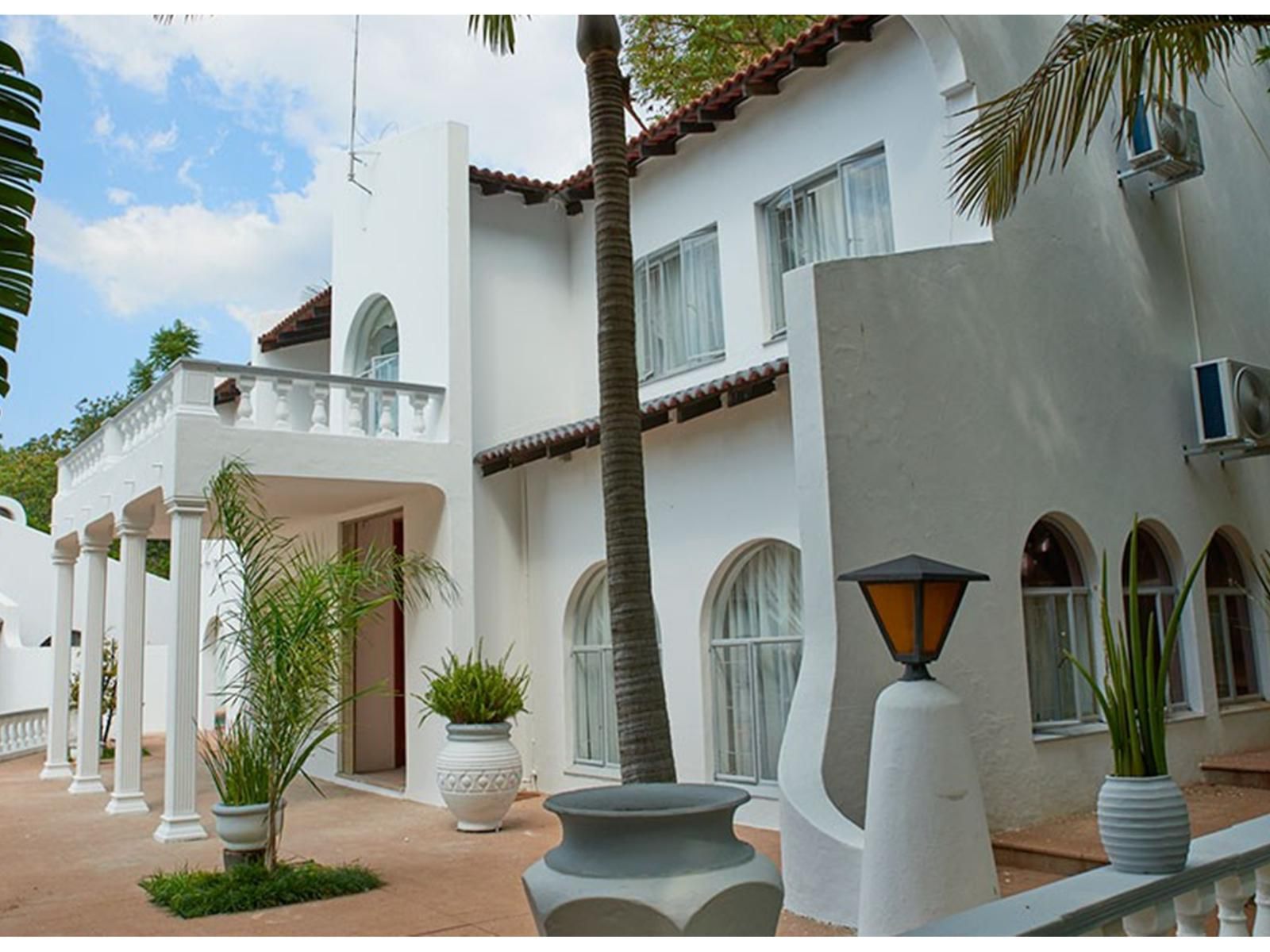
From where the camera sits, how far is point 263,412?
47.3ft

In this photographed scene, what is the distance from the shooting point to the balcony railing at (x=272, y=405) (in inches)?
472

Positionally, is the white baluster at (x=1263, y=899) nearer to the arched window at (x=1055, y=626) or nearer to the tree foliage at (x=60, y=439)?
the arched window at (x=1055, y=626)

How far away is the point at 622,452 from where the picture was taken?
6.51m

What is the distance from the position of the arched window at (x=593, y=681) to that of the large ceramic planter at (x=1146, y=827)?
9178 mm

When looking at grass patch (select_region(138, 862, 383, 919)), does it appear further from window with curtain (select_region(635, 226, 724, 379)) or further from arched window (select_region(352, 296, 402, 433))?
arched window (select_region(352, 296, 402, 433))

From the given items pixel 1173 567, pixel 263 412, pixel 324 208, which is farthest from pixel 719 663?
pixel 324 208

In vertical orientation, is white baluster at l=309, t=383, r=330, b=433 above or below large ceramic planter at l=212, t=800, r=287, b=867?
above

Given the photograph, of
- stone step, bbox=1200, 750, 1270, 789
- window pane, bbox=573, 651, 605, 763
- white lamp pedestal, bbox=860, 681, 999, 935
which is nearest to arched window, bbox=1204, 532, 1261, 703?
stone step, bbox=1200, 750, 1270, 789

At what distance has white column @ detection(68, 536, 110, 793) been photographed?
14836mm

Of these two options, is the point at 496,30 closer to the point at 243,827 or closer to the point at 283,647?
the point at 283,647

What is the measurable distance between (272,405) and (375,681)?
5192 millimetres

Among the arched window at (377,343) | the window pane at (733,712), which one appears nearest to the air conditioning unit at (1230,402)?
the window pane at (733,712)

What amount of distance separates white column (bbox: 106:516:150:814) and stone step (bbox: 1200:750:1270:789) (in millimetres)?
11266

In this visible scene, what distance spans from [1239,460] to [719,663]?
6.05 metres
